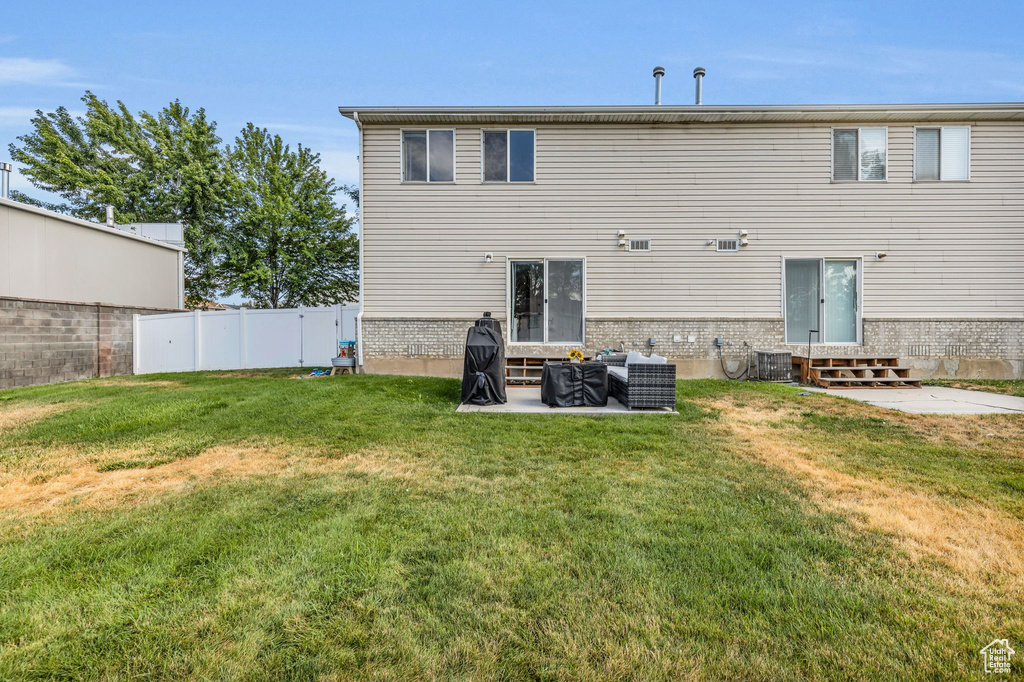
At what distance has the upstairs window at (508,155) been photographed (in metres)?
9.12

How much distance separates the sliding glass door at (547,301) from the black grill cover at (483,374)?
9.16 feet

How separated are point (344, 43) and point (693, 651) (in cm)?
1705

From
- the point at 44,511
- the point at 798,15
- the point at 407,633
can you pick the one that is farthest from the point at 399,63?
the point at 407,633

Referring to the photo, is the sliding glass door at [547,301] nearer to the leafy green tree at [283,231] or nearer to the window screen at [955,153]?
A: the window screen at [955,153]

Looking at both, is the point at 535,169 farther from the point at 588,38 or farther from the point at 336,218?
the point at 336,218

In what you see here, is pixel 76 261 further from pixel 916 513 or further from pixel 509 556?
pixel 916 513

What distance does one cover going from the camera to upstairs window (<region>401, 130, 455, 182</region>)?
9.15 metres

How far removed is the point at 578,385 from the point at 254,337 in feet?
30.4

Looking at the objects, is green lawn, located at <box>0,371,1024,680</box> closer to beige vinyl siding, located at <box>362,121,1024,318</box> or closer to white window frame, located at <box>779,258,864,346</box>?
white window frame, located at <box>779,258,864,346</box>

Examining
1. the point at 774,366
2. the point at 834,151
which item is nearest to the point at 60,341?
the point at 774,366

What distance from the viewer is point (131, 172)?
57.1 ft

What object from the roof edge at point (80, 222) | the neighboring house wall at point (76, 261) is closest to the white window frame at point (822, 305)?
the roof edge at point (80, 222)

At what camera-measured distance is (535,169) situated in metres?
9.10

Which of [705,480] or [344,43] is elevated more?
[344,43]
